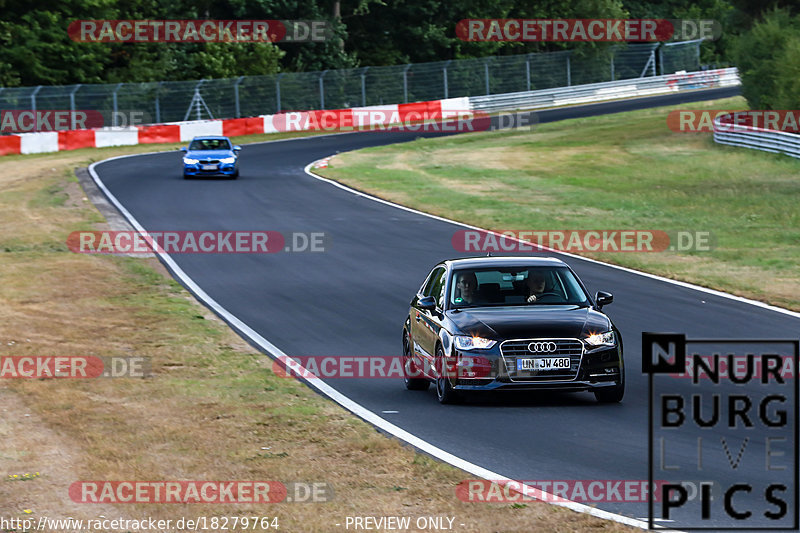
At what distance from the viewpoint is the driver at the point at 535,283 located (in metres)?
12.9

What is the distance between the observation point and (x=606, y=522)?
7816 mm

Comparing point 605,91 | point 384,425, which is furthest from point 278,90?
point 384,425

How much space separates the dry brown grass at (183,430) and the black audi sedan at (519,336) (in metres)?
1.24

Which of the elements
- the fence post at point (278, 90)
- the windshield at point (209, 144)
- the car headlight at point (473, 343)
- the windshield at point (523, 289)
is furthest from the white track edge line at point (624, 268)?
the fence post at point (278, 90)

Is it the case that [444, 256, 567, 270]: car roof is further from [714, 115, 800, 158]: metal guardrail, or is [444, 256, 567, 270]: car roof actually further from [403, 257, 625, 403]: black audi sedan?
[714, 115, 800, 158]: metal guardrail

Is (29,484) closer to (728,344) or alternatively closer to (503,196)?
(728,344)

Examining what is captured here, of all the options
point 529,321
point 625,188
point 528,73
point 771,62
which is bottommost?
point 625,188

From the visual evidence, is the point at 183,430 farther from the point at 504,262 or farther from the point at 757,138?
the point at 757,138

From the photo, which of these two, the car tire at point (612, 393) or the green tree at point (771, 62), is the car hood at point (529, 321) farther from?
the green tree at point (771, 62)

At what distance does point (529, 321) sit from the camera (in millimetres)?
11945

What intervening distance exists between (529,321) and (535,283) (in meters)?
1.13

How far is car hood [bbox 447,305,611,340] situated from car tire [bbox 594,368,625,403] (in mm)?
554

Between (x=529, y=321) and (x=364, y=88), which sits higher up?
(x=364, y=88)

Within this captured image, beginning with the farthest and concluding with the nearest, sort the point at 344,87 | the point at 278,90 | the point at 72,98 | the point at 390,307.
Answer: the point at 344,87, the point at 278,90, the point at 72,98, the point at 390,307
